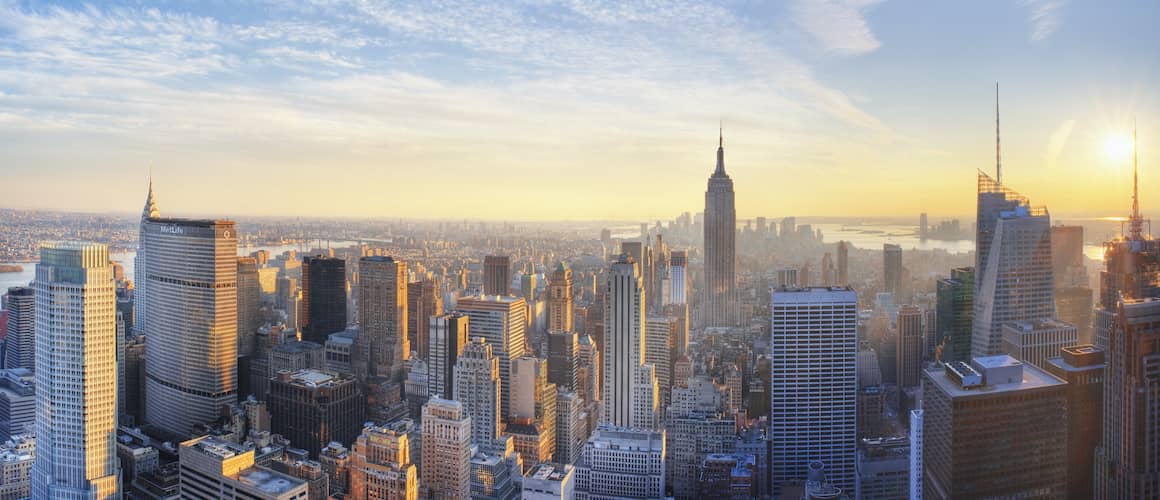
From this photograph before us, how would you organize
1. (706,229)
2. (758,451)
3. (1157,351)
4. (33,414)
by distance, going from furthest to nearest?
1. (706,229)
2. (758,451)
3. (33,414)
4. (1157,351)

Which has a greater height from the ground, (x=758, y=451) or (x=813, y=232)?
(x=813, y=232)

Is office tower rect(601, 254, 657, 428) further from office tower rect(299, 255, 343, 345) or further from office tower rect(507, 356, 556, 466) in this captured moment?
office tower rect(299, 255, 343, 345)

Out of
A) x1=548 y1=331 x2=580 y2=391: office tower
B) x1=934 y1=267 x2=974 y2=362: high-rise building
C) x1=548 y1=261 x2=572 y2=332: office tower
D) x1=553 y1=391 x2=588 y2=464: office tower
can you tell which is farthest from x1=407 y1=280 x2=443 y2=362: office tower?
x1=934 y1=267 x2=974 y2=362: high-rise building

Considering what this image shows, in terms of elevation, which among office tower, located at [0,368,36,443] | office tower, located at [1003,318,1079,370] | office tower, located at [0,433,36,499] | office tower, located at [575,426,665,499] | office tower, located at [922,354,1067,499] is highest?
office tower, located at [1003,318,1079,370]

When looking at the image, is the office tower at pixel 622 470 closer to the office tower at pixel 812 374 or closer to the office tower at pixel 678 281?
the office tower at pixel 812 374

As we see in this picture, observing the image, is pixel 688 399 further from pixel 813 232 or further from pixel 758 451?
pixel 813 232

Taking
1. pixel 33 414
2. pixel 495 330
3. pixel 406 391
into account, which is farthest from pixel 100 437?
pixel 495 330

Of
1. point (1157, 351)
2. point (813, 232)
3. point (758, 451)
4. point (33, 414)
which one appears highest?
point (813, 232)
